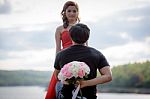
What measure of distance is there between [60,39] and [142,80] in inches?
5276

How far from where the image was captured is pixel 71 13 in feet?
21.7

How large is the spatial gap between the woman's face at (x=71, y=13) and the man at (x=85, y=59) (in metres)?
1.22

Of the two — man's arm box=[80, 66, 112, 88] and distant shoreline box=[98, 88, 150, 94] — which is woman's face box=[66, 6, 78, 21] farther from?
distant shoreline box=[98, 88, 150, 94]

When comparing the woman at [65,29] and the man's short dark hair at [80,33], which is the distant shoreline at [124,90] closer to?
the woman at [65,29]

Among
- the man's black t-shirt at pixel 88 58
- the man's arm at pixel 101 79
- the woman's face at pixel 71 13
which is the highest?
the woman's face at pixel 71 13

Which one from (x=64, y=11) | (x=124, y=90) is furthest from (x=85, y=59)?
(x=124, y=90)

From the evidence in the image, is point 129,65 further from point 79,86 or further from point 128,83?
point 79,86

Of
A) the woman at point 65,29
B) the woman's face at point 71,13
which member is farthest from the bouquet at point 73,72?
the woman's face at point 71,13

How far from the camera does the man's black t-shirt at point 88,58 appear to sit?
5.37 m

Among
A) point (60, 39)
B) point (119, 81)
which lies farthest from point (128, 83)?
point (60, 39)

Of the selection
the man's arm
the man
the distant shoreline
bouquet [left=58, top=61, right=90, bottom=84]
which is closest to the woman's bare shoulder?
the man

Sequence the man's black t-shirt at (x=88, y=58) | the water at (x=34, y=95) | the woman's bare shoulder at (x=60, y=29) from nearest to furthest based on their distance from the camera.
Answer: the man's black t-shirt at (x=88, y=58), the woman's bare shoulder at (x=60, y=29), the water at (x=34, y=95)

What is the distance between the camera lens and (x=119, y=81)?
145m

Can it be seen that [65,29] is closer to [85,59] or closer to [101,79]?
[85,59]
